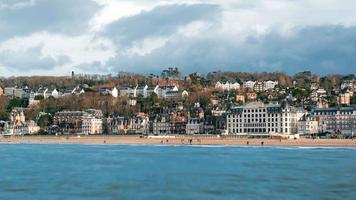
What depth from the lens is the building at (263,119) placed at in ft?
329

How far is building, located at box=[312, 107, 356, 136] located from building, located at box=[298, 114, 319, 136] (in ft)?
3.64

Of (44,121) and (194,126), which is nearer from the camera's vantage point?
(194,126)

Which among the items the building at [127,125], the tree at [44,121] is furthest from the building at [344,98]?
the tree at [44,121]

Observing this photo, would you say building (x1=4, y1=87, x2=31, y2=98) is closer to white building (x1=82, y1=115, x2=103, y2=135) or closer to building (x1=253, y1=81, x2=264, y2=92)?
white building (x1=82, y1=115, x2=103, y2=135)

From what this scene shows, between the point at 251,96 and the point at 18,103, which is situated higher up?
the point at 251,96

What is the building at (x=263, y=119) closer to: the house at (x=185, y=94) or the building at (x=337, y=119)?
the building at (x=337, y=119)

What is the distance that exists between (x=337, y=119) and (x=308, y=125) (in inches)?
212

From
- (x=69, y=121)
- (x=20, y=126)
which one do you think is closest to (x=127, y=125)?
(x=69, y=121)

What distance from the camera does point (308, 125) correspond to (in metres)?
101

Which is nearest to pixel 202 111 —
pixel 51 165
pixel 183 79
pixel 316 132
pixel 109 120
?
pixel 109 120

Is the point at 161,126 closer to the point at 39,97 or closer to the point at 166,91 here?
the point at 166,91

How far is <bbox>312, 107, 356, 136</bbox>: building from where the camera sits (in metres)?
101

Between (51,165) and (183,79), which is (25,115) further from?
(51,165)

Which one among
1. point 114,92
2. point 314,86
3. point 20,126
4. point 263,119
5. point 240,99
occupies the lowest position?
point 20,126
